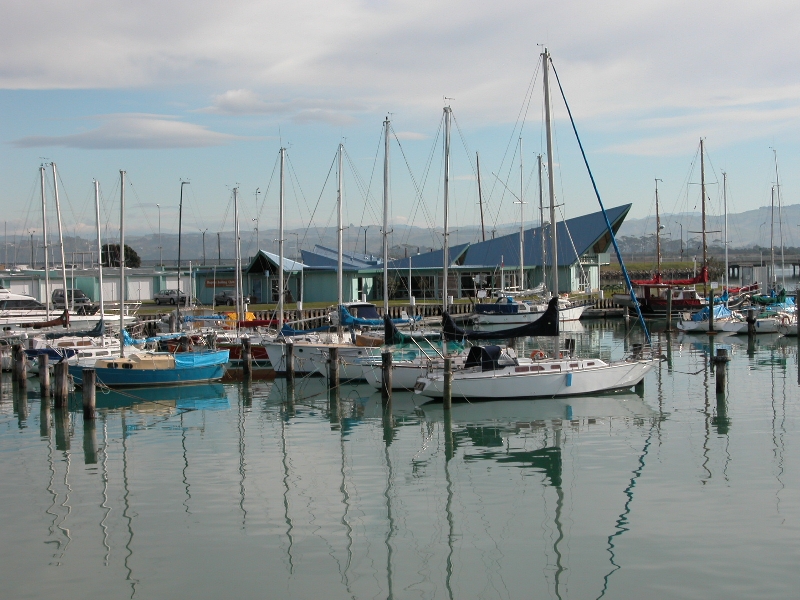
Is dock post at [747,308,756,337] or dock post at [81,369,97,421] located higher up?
dock post at [747,308,756,337]

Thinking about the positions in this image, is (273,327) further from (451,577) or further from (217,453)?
(451,577)

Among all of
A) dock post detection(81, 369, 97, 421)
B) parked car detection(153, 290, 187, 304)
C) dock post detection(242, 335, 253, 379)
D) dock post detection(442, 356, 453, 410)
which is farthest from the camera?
parked car detection(153, 290, 187, 304)

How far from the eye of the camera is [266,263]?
6944 cm

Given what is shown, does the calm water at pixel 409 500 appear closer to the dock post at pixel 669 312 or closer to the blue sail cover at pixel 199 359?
the blue sail cover at pixel 199 359

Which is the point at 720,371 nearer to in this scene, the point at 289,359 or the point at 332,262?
the point at 289,359

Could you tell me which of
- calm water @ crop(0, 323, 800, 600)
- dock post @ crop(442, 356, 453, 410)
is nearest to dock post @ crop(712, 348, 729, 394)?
calm water @ crop(0, 323, 800, 600)

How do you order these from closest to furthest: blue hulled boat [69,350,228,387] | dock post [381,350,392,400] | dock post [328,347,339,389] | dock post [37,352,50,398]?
dock post [381,350,392,400]
dock post [37,352,50,398]
dock post [328,347,339,389]
blue hulled boat [69,350,228,387]

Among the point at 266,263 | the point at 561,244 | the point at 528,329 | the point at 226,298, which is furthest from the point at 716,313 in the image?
the point at 226,298

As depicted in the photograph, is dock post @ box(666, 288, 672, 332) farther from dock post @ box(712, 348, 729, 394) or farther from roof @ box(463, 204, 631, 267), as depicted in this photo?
dock post @ box(712, 348, 729, 394)

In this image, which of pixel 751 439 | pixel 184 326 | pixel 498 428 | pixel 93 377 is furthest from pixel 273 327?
pixel 751 439

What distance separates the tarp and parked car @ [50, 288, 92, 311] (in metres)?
30.7

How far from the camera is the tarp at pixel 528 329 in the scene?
2927 cm

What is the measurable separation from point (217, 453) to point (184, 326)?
78.2ft

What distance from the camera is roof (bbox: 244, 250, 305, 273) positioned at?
67.0 metres
